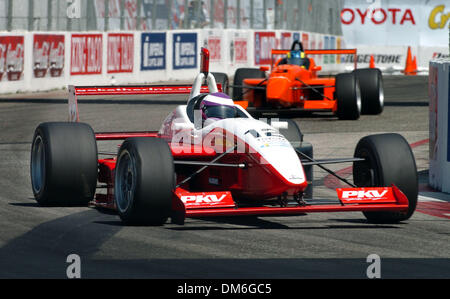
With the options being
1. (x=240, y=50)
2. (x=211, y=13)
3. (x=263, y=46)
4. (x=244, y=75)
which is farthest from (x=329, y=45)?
(x=244, y=75)

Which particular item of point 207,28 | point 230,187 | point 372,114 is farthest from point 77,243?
point 207,28

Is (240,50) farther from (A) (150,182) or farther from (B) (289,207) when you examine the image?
(A) (150,182)

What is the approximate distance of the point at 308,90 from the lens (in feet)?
71.4

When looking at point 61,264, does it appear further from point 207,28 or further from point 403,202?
point 207,28

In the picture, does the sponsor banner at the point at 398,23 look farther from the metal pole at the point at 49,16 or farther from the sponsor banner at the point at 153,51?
the metal pole at the point at 49,16

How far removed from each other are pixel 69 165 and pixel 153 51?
2627cm

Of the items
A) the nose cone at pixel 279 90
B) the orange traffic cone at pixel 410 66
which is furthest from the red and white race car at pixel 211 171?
the orange traffic cone at pixel 410 66

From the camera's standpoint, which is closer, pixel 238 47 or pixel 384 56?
pixel 238 47

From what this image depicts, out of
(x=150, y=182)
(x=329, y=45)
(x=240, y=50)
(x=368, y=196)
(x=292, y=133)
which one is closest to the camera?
(x=150, y=182)

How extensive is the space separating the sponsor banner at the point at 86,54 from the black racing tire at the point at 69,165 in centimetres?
2056

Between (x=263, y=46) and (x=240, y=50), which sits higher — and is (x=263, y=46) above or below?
above

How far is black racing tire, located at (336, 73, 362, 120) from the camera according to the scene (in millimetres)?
20438

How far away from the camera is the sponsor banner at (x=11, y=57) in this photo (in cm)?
2690
